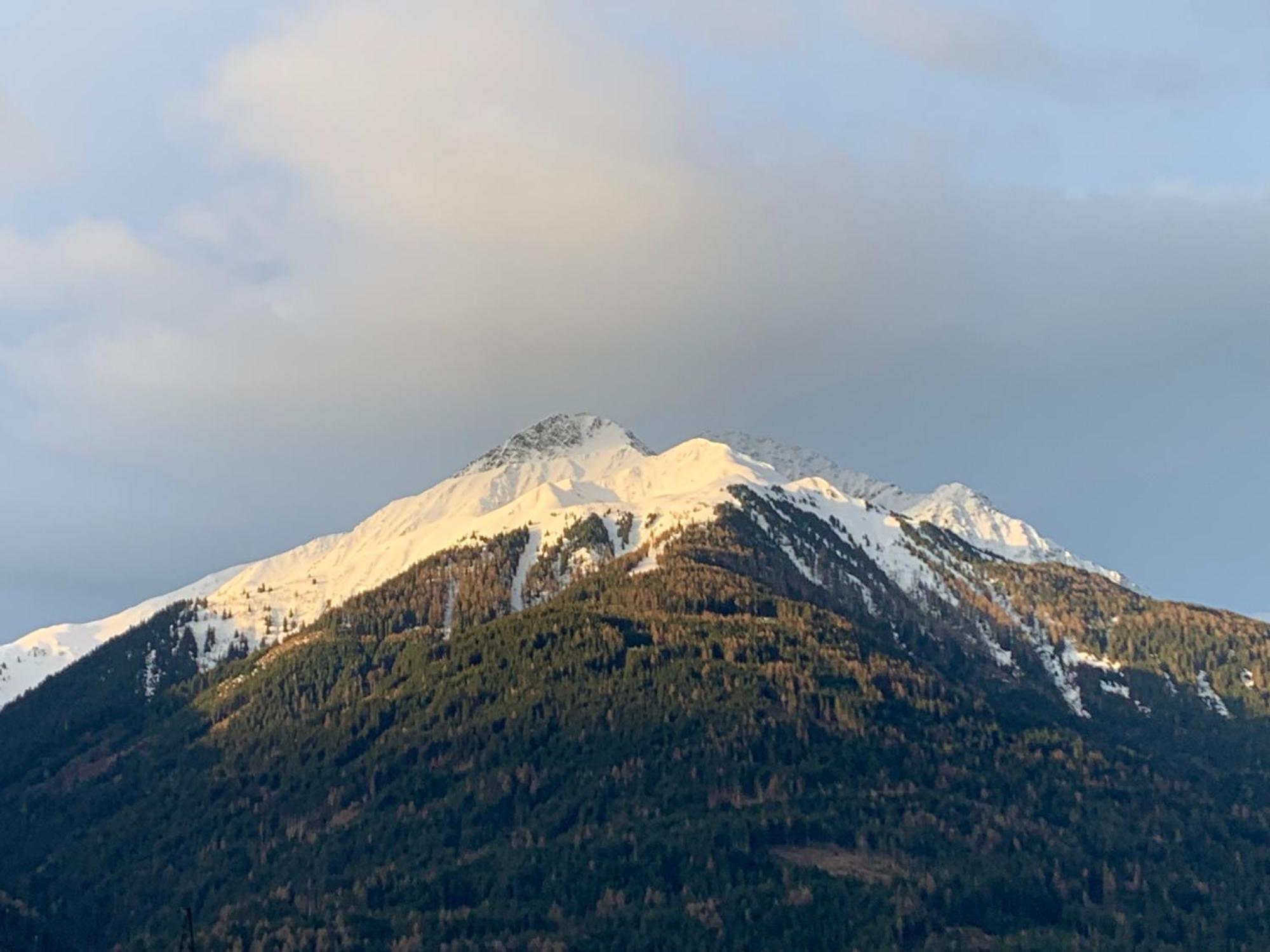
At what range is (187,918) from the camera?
186 m
